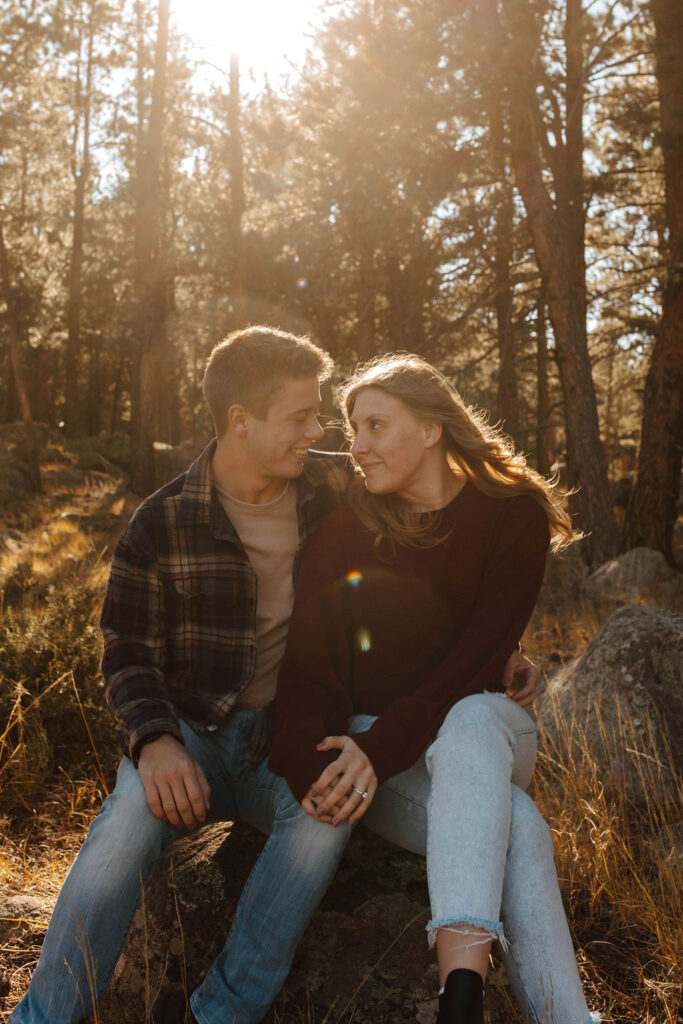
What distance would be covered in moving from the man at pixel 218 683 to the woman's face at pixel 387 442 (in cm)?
19

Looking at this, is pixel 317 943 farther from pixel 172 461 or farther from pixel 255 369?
pixel 172 461

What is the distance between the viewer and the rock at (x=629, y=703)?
12.2ft

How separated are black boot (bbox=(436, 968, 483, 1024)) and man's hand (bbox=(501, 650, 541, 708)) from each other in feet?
3.29

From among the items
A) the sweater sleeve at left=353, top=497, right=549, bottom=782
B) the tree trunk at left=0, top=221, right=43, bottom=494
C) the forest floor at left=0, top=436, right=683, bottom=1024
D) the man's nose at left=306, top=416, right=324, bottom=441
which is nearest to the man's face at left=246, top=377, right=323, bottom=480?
the man's nose at left=306, top=416, right=324, bottom=441

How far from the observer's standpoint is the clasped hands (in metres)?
2.26

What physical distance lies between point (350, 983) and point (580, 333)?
27.5 ft

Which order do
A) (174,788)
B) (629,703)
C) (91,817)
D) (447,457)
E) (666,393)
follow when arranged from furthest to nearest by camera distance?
1. (666,393)
2. (629,703)
3. (91,817)
4. (447,457)
5. (174,788)

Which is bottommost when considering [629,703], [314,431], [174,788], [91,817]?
[91,817]

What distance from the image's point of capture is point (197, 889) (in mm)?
2555

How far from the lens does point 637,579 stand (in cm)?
852

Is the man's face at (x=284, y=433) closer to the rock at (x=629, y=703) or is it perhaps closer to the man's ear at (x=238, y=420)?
the man's ear at (x=238, y=420)

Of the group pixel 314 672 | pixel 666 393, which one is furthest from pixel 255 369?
pixel 666 393

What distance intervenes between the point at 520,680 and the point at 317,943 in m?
1.06

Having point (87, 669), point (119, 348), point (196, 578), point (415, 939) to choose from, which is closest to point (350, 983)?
point (415, 939)
